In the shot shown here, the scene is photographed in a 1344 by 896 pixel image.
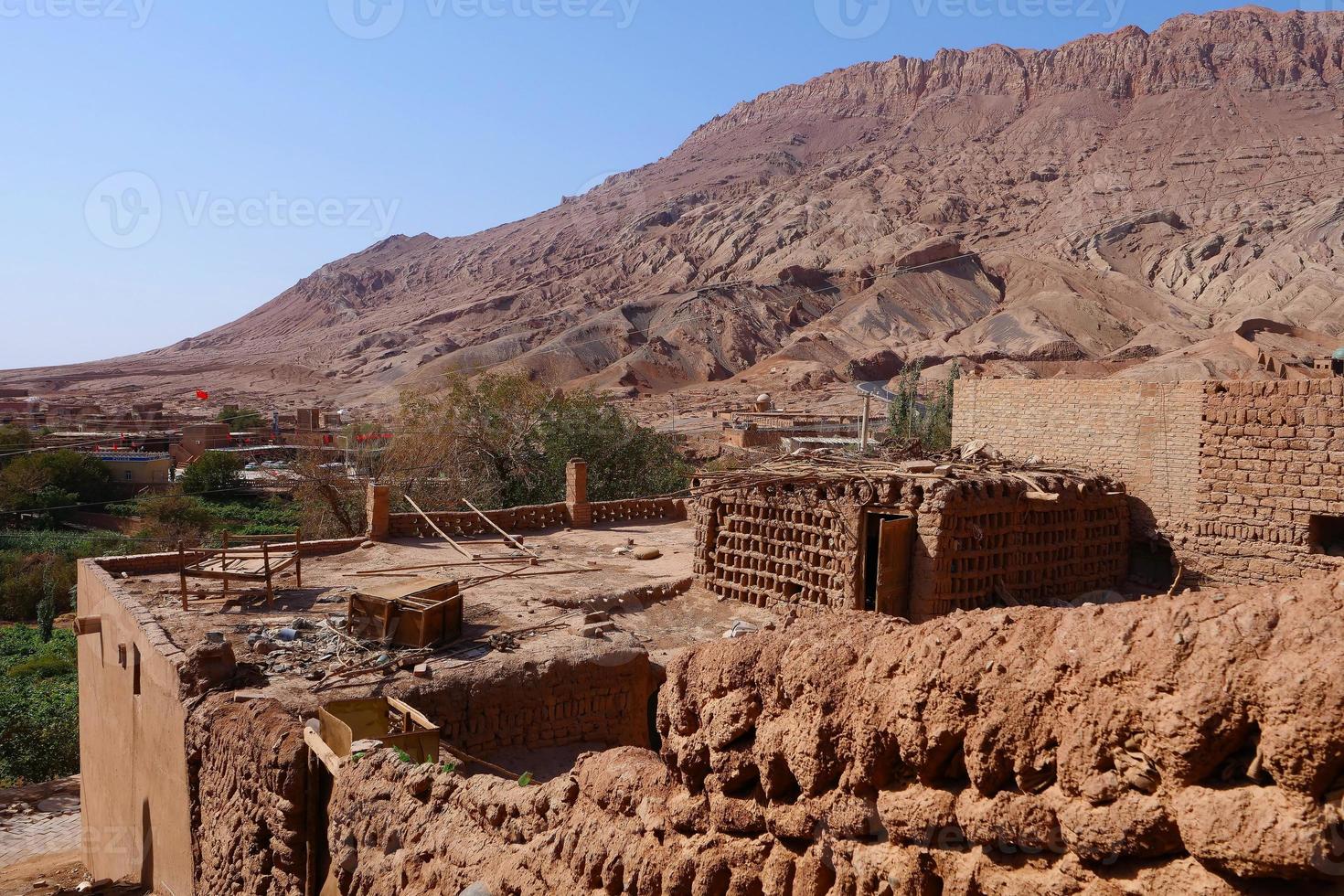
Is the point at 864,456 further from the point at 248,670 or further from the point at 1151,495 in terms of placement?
the point at 248,670

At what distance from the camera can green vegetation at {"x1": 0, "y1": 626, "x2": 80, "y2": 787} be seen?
58.4 feet

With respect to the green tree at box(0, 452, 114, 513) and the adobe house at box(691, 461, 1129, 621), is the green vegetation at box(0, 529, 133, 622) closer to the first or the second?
the green tree at box(0, 452, 114, 513)

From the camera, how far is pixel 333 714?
6637 millimetres

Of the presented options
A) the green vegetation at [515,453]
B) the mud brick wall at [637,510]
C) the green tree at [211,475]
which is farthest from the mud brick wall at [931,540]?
the green tree at [211,475]

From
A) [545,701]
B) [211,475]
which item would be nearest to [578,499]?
[545,701]

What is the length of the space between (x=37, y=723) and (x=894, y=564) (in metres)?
17.0

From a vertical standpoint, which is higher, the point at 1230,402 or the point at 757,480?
the point at 1230,402

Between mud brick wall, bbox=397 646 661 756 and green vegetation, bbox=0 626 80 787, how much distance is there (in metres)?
12.5

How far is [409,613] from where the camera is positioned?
9867 mm

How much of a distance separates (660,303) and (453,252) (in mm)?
51418

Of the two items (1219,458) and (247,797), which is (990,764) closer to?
(247,797)

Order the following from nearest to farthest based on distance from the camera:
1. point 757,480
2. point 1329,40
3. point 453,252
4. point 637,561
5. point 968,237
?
point 757,480 < point 637,561 < point 968,237 < point 1329,40 < point 453,252

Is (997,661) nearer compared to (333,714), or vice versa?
(997,661)

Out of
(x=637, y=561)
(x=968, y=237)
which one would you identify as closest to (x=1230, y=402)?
(x=637, y=561)
